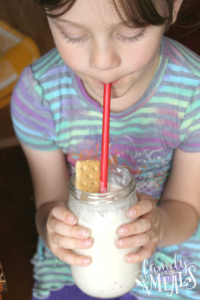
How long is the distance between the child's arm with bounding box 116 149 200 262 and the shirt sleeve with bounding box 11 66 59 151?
379mm

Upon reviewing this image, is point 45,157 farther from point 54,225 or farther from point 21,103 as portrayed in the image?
point 54,225

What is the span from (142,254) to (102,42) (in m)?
0.45

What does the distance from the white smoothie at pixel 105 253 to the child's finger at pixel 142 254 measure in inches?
0.4

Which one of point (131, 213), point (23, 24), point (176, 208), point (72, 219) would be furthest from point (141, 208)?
point (23, 24)

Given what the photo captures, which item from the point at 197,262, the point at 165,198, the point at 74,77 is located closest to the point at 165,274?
the point at 197,262

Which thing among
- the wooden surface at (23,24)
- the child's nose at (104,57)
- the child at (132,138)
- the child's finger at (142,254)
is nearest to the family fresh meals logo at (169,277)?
the child at (132,138)

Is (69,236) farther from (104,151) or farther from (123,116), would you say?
(123,116)

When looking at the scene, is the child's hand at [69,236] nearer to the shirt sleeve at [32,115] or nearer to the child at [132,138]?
the child at [132,138]

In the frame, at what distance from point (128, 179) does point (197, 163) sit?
1.13ft

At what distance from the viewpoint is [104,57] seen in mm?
717

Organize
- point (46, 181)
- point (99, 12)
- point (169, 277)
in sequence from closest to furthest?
point (99, 12) < point (169, 277) < point (46, 181)

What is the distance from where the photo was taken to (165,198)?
3.57 ft

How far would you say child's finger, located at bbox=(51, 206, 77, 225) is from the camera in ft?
2.39

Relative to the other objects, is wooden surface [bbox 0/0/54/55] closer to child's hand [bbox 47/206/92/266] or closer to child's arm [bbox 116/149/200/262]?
child's arm [bbox 116/149/200/262]
